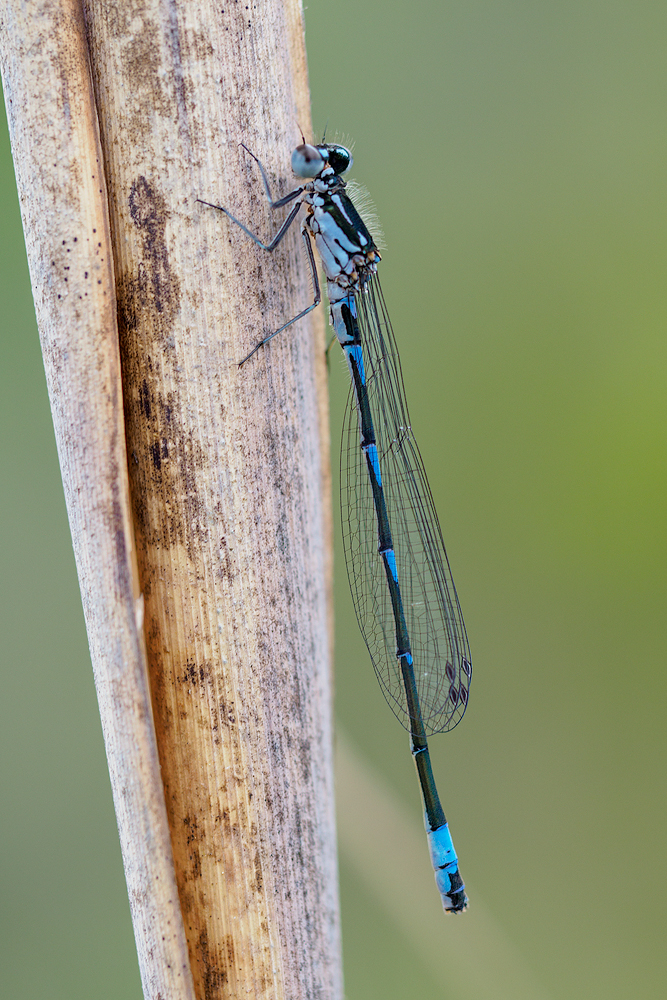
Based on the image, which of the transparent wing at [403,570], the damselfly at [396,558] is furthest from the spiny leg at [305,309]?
the transparent wing at [403,570]

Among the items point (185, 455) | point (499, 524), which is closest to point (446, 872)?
point (185, 455)

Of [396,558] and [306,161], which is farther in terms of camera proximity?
[396,558]

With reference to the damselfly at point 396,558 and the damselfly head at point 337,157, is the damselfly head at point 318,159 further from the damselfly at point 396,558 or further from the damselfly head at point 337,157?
the damselfly at point 396,558

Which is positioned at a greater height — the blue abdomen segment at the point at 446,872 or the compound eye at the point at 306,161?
the compound eye at the point at 306,161

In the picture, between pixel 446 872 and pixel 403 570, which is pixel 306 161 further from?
pixel 446 872

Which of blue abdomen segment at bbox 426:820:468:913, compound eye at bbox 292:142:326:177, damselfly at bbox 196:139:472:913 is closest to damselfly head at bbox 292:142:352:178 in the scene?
compound eye at bbox 292:142:326:177

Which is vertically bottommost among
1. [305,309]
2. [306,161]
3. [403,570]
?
[403,570]

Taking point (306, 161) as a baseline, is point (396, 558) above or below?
below
